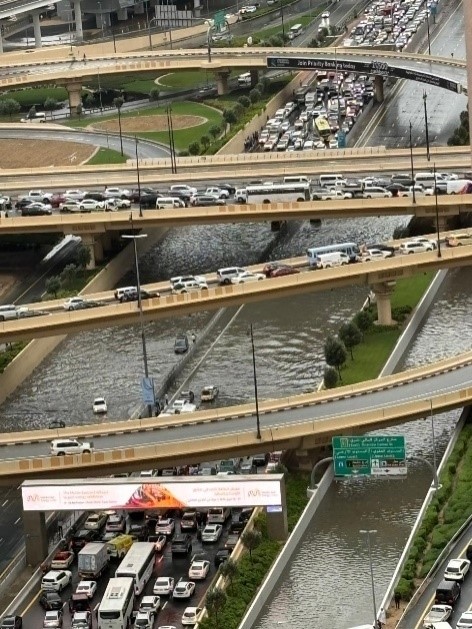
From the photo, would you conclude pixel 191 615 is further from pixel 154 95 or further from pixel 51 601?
pixel 154 95

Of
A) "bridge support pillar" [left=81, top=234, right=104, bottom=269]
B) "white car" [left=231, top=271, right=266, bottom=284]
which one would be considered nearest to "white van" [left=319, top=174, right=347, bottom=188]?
"bridge support pillar" [left=81, top=234, right=104, bottom=269]

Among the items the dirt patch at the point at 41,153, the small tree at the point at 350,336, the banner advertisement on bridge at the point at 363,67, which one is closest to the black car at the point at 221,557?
the small tree at the point at 350,336

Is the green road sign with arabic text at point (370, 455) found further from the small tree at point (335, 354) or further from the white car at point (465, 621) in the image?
the small tree at point (335, 354)

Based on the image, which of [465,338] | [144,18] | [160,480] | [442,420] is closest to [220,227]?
[465,338]

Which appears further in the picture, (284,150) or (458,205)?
(284,150)

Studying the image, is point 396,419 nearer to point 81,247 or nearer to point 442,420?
point 442,420

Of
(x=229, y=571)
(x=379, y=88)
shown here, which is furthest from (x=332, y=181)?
(x=229, y=571)
